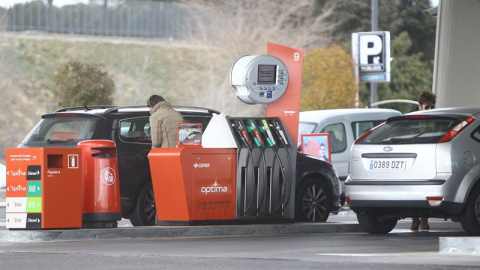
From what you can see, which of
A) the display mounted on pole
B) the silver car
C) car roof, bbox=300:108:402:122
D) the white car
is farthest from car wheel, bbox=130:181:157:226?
the display mounted on pole

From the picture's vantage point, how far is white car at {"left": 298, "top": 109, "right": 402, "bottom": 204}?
2428 cm

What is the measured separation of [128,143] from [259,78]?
2.05 m

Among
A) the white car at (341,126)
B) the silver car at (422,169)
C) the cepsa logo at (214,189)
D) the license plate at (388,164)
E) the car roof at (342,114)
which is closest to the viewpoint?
the silver car at (422,169)

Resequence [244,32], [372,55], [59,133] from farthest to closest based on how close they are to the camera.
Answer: [244,32], [372,55], [59,133]

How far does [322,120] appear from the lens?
→ 80.6 feet

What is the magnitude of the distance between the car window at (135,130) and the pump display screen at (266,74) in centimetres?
185

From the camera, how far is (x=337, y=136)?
24.5m

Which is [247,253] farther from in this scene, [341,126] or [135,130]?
[341,126]

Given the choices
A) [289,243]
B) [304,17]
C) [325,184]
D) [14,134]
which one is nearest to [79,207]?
[289,243]

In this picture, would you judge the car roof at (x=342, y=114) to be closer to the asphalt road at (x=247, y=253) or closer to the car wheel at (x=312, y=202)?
the car wheel at (x=312, y=202)

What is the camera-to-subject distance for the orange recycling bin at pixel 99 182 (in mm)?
16094

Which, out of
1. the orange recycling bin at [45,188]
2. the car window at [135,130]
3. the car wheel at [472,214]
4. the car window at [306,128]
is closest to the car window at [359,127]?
the car window at [306,128]

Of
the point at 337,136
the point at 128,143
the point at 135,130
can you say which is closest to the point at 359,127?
the point at 337,136

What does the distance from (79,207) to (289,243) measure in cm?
278
